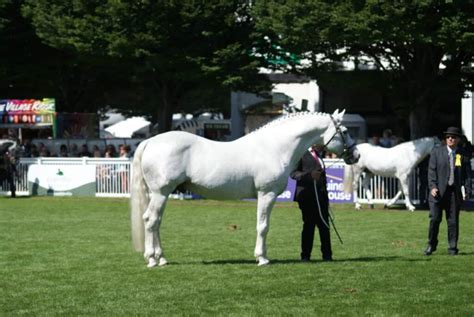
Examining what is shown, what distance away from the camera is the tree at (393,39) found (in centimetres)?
2641

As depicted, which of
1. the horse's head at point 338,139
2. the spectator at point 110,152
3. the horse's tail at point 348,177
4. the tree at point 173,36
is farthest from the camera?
the tree at point 173,36

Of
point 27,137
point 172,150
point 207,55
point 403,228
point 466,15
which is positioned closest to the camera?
point 172,150

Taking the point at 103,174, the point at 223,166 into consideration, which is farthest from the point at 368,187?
the point at 223,166

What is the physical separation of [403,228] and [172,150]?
27.9 ft

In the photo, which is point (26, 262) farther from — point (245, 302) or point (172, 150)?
point (245, 302)

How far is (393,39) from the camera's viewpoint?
27672 mm

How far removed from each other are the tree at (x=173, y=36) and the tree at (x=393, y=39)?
3.97ft

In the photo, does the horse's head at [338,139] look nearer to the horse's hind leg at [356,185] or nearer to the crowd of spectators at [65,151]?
the horse's hind leg at [356,185]

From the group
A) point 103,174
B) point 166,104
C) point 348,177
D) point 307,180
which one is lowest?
point 103,174

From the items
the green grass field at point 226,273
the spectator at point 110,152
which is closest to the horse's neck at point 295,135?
the green grass field at point 226,273

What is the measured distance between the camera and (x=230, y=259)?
14.8 m

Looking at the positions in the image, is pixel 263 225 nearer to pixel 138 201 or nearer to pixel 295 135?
pixel 295 135

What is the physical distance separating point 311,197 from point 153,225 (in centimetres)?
236

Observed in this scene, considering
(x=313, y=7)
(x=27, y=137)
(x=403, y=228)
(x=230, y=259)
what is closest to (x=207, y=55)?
(x=313, y=7)
